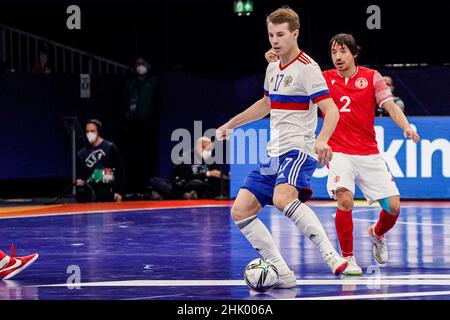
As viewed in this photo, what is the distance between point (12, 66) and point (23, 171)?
2.65 m

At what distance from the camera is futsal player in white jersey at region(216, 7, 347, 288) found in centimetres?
816

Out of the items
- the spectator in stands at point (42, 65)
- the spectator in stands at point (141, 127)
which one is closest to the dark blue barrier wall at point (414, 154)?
the spectator in stands at point (141, 127)

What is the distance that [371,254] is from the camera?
10320mm

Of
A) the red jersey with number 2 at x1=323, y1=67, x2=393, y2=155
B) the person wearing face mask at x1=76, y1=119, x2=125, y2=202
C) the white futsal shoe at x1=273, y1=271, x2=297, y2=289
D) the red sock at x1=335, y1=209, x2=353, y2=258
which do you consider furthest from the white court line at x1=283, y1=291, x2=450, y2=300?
the person wearing face mask at x1=76, y1=119, x2=125, y2=202

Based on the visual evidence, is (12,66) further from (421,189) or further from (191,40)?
(421,189)

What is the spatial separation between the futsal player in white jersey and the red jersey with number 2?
1170mm

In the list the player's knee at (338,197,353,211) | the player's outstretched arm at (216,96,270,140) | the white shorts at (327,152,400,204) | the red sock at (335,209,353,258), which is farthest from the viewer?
the white shorts at (327,152,400,204)

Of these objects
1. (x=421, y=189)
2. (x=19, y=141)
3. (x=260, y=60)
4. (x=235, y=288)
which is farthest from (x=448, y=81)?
(x=235, y=288)

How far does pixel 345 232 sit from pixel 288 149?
4.29 ft

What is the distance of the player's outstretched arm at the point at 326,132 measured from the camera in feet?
25.3

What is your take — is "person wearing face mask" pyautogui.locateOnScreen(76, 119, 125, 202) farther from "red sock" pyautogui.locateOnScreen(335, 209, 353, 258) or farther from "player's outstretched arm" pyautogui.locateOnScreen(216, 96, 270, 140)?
"player's outstretched arm" pyautogui.locateOnScreen(216, 96, 270, 140)

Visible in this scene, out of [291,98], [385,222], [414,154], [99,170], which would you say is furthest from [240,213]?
[99,170]

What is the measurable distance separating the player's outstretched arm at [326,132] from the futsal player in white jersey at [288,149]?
0.01 metres

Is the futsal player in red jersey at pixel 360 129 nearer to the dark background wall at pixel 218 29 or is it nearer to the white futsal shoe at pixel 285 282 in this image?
the white futsal shoe at pixel 285 282
